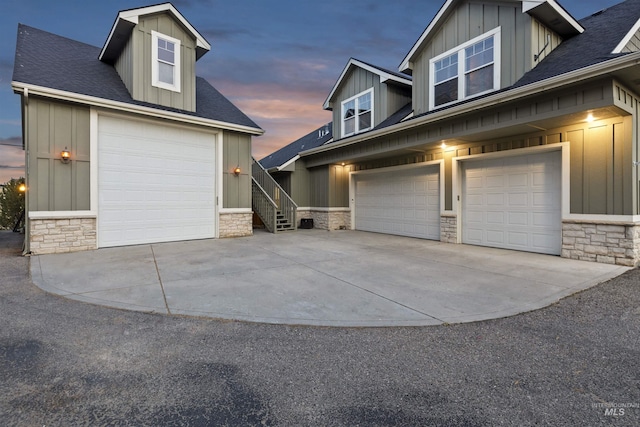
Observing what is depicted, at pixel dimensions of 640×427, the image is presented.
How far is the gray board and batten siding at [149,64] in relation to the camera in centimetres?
852

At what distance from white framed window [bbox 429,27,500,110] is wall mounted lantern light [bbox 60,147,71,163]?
377 inches

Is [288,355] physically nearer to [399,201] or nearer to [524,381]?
[524,381]

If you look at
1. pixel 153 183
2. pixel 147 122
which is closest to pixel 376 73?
pixel 147 122

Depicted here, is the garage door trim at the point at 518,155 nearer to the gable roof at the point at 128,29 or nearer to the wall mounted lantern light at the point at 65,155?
the gable roof at the point at 128,29

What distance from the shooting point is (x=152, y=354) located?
101 inches

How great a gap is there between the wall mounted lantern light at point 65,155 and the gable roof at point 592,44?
34.1 feet

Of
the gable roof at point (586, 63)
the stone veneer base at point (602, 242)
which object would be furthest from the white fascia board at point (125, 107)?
the stone veneer base at point (602, 242)

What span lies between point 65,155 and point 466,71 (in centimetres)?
1032

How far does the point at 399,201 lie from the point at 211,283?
793 centimetres

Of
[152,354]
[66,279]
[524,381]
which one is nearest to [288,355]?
[152,354]

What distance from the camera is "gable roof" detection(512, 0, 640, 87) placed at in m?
5.94

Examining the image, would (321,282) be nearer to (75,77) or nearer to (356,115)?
(75,77)

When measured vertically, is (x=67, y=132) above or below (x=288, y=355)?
above

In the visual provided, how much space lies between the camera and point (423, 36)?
30.4ft
